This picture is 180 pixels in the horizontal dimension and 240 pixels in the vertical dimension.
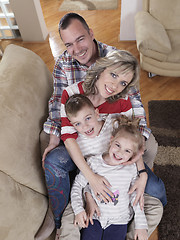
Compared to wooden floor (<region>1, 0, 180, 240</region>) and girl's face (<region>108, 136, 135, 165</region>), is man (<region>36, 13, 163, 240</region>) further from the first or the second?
wooden floor (<region>1, 0, 180, 240</region>)

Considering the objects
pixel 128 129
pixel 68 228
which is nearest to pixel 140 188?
pixel 128 129

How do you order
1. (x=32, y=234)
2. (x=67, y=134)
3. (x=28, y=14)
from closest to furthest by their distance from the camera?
(x=32, y=234) → (x=67, y=134) → (x=28, y=14)

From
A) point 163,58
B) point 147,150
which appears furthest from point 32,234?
point 163,58

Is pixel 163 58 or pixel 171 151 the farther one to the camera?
pixel 163 58

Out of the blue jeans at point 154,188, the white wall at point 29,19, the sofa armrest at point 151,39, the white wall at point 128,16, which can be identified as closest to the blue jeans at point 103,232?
the blue jeans at point 154,188

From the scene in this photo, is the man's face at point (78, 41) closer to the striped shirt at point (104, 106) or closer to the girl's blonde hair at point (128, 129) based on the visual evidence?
the striped shirt at point (104, 106)

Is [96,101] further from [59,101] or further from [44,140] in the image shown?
[44,140]

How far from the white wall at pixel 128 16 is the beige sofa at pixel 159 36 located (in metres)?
0.24

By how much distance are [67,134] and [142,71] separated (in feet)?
6.04

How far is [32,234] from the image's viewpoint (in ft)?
3.31

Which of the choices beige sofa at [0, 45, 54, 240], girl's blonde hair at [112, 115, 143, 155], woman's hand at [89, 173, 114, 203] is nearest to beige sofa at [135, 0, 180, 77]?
girl's blonde hair at [112, 115, 143, 155]

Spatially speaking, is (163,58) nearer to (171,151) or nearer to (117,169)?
(171,151)

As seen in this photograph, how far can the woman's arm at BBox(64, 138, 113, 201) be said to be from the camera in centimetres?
104

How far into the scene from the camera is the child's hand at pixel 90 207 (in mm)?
1044
